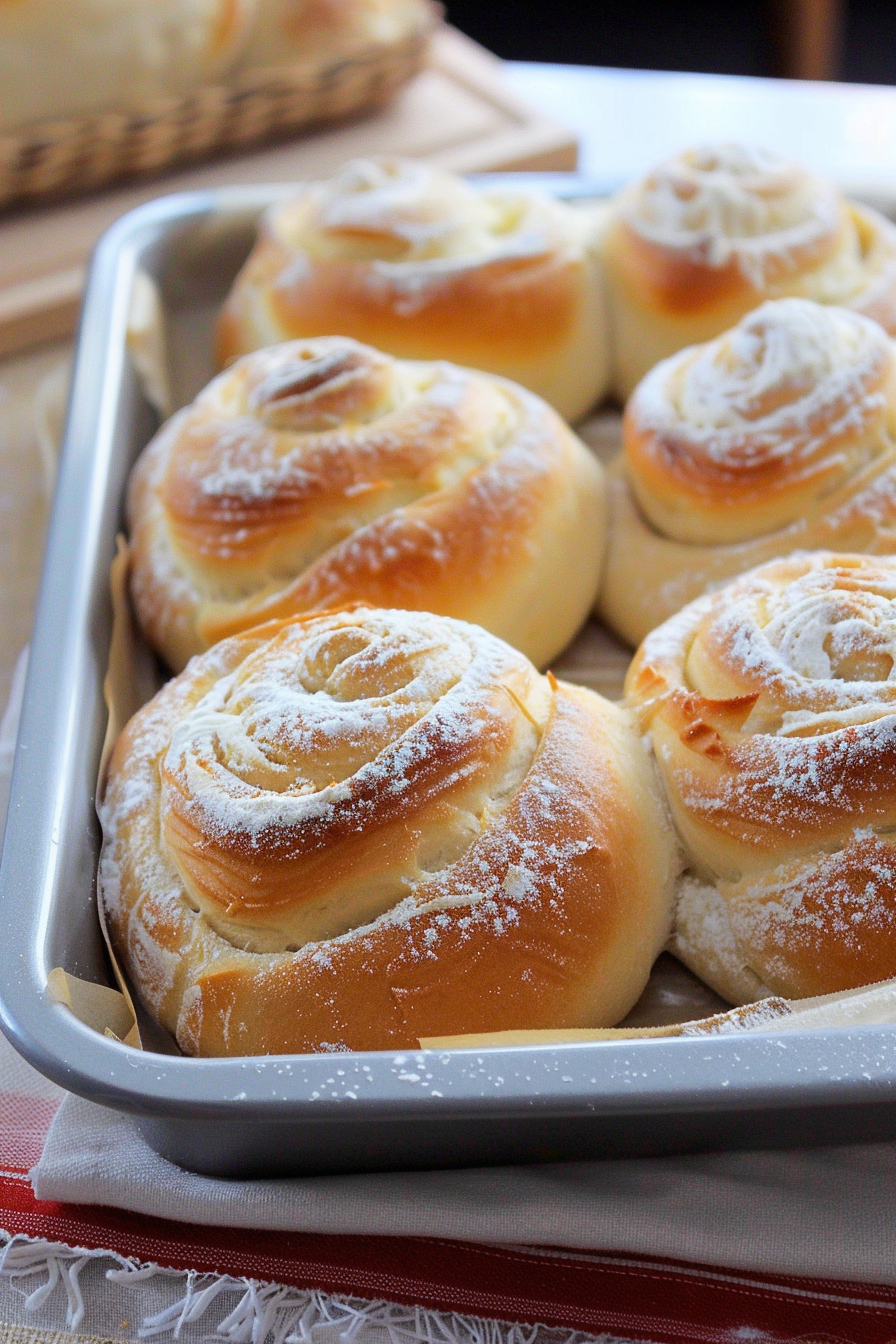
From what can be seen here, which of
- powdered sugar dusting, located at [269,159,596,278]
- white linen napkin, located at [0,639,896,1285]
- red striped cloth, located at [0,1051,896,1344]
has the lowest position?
red striped cloth, located at [0,1051,896,1344]

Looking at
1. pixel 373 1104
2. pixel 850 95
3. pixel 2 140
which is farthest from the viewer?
pixel 850 95

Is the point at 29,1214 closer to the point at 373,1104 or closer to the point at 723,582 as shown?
the point at 373,1104

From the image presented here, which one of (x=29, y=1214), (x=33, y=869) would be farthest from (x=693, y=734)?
(x=29, y=1214)

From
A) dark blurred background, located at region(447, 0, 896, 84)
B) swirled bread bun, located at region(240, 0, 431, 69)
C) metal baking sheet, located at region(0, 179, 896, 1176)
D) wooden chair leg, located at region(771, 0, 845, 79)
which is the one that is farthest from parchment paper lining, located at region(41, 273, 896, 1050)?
dark blurred background, located at region(447, 0, 896, 84)

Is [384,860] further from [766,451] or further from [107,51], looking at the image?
[107,51]

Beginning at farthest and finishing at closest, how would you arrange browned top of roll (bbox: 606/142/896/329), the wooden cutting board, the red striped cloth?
the wooden cutting board
browned top of roll (bbox: 606/142/896/329)
the red striped cloth

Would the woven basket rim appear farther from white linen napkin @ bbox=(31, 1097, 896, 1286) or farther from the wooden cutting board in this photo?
white linen napkin @ bbox=(31, 1097, 896, 1286)

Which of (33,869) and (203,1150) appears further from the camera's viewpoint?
(33,869)
